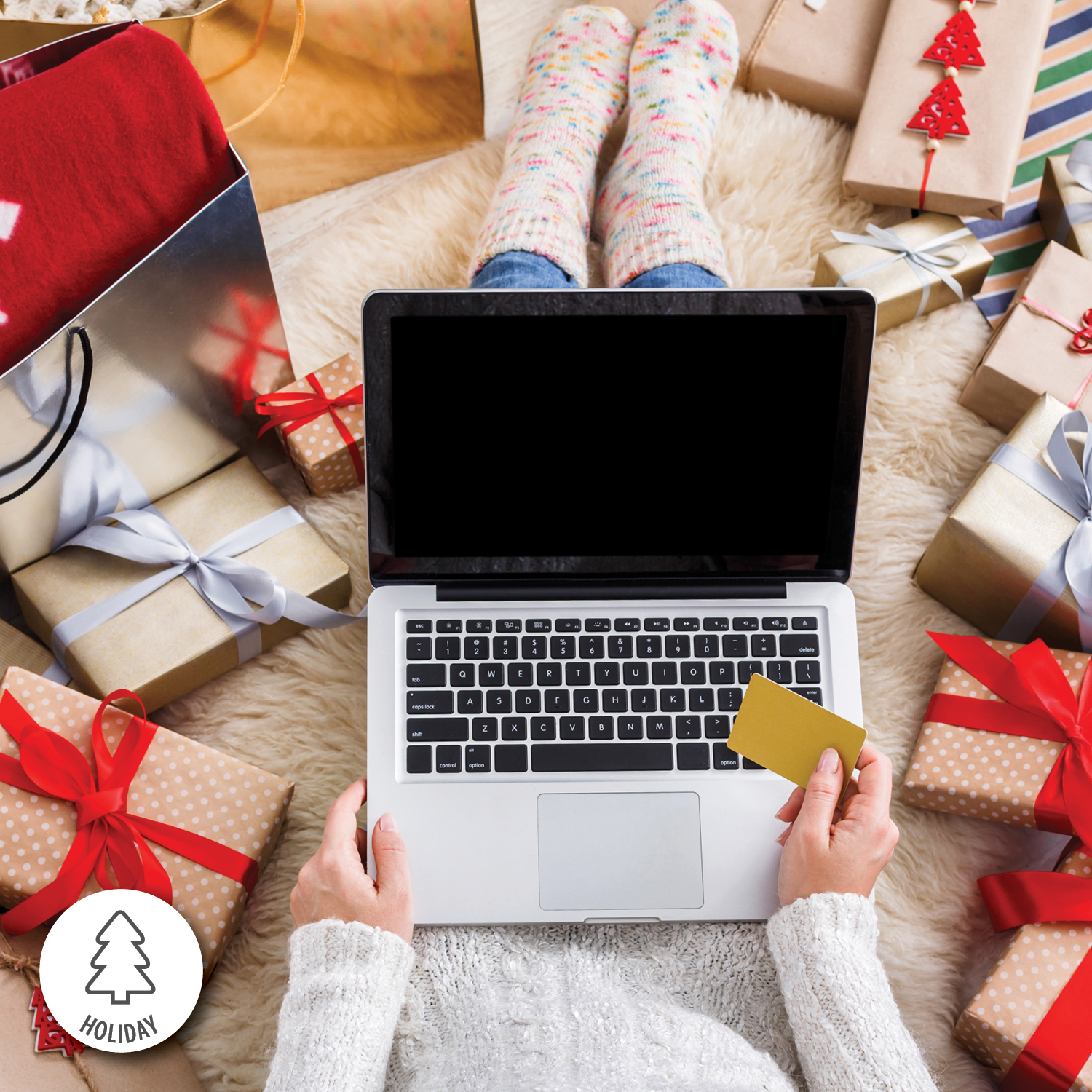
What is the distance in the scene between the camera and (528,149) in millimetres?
981

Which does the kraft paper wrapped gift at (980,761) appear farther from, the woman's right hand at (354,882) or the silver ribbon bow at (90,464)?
the silver ribbon bow at (90,464)

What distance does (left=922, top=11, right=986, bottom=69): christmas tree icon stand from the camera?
0.93 metres

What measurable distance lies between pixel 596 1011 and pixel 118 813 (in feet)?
1.29

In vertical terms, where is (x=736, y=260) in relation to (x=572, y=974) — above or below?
above

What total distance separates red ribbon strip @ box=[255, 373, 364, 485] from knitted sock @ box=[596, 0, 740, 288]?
301mm

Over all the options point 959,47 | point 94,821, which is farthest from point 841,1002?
point 959,47

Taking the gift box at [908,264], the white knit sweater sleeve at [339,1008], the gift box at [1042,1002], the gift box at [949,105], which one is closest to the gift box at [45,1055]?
the white knit sweater sleeve at [339,1008]

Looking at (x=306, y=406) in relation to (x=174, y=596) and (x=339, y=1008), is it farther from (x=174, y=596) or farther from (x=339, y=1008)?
(x=339, y=1008)

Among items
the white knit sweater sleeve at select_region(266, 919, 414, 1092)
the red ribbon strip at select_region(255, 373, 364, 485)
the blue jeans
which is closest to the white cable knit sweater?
the white knit sweater sleeve at select_region(266, 919, 414, 1092)

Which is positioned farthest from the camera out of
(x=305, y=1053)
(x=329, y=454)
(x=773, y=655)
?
(x=329, y=454)

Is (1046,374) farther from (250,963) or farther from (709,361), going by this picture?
(250,963)

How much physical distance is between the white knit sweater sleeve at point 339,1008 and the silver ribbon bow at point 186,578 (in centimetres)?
26

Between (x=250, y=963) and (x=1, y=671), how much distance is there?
1.08 feet

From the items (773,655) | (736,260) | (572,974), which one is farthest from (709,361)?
(572,974)
